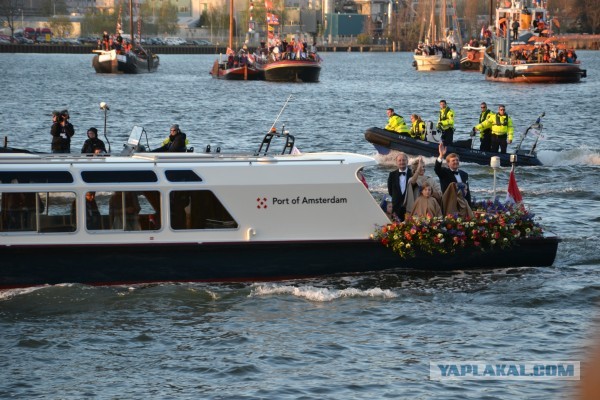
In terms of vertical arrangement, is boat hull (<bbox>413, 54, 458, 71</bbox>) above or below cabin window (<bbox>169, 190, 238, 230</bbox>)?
below

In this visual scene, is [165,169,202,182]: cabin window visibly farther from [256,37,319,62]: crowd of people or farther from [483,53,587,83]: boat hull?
[256,37,319,62]: crowd of people

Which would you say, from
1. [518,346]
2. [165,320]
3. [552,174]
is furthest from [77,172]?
[552,174]

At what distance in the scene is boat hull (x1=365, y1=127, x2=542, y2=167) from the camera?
103ft

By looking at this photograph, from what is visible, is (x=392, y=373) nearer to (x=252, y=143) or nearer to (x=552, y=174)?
(x=552, y=174)

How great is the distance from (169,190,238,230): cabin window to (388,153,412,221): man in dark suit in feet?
8.10

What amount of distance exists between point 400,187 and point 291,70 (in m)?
72.1

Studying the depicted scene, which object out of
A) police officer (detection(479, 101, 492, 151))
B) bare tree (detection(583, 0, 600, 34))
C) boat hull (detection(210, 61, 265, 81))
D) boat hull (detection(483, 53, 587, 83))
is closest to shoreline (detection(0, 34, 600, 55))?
bare tree (detection(583, 0, 600, 34))

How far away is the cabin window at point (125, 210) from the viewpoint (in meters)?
17.0

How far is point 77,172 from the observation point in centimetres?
1686

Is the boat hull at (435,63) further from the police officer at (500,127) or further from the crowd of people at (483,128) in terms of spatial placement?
the police officer at (500,127)

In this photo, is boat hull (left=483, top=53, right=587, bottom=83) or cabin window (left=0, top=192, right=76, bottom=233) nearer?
cabin window (left=0, top=192, right=76, bottom=233)

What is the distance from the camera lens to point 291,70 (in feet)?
293

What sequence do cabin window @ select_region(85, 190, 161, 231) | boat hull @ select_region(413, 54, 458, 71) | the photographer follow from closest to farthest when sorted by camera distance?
cabin window @ select_region(85, 190, 161, 231) < the photographer < boat hull @ select_region(413, 54, 458, 71)

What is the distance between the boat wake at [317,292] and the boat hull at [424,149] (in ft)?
46.6
